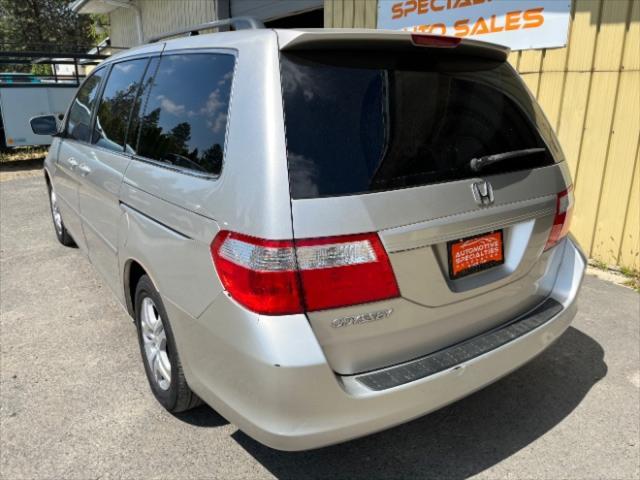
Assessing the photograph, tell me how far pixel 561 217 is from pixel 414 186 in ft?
3.17

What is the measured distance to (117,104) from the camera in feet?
10.6

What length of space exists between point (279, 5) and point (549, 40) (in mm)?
5583

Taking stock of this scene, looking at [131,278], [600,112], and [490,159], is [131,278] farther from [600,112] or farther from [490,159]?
[600,112]

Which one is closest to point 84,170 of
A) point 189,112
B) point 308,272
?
point 189,112

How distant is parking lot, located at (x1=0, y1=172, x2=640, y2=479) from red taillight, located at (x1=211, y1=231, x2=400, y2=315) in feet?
3.23

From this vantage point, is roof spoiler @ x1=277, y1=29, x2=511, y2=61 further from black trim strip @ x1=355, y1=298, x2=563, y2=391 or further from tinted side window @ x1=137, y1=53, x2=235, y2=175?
black trim strip @ x1=355, y1=298, x2=563, y2=391

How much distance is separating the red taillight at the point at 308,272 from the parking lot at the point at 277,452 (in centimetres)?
99

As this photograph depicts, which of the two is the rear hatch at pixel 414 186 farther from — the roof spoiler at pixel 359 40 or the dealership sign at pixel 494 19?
the dealership sign at pixel 494 19

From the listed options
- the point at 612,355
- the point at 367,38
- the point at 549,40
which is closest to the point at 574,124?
the point at 549,40

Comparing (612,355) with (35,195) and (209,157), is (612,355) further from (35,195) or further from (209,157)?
(35,195)

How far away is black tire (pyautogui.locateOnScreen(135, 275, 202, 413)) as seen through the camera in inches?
95.2

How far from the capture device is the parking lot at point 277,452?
2369 millimetres

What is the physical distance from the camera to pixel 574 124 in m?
4.84

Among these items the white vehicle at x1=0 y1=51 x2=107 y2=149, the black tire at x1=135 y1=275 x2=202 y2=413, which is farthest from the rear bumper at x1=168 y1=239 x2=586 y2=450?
the white vehicle at x1=0 y1=51 x2=107 y2=149
